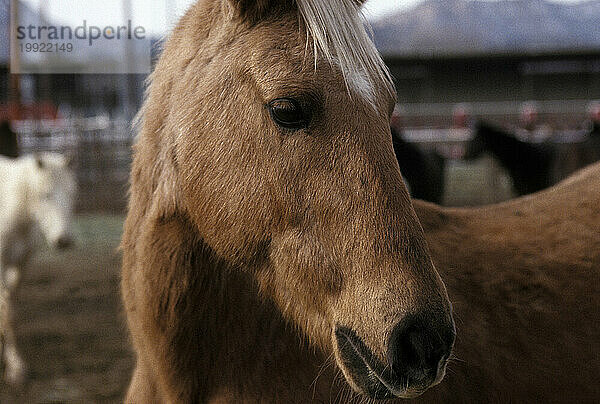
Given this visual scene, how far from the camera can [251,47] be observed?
4.88 feet

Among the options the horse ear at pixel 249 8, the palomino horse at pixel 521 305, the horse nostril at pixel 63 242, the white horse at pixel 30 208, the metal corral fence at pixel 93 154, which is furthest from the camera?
the metal corral fence at pixel 93 154

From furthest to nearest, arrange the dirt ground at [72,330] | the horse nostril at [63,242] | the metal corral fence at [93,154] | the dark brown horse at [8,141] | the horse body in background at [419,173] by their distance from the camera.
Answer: the metal corral fence at [93,154], the dark brown horse at [8,141], the horse body in background at [419,173], the horse nostril at [63,242], the dirt ground at [72,330]

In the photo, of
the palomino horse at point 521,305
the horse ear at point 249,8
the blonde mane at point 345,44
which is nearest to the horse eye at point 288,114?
the blonde mane at point 345,44

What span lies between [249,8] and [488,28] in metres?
13.8

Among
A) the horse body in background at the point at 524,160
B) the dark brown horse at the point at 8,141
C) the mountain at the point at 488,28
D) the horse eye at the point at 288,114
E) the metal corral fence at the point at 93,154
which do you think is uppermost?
the horse eye at the point at 288,114

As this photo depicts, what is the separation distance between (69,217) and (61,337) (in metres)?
1.20

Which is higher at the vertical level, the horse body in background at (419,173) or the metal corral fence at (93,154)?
the horse body in background at (419,173)

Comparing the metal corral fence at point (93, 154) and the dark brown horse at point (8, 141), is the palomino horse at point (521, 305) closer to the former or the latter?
the dark brown horse at point (8, 141)

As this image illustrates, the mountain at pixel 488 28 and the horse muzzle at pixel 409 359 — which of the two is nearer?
the horse muzzle at pixel 409 359

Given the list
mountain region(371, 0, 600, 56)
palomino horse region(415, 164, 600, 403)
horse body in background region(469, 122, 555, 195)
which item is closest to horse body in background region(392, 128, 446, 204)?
horse body in background region(469, 122, 555, 195)

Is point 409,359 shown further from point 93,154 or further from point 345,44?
point 93,154

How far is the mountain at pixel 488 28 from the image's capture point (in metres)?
10.1

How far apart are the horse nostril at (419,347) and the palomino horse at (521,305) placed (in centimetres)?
46

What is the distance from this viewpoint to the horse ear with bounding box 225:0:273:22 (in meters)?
1.51
